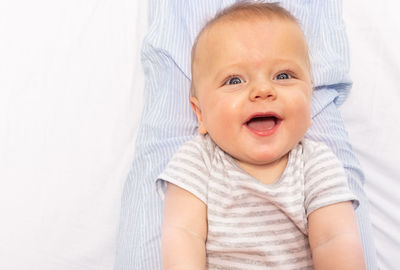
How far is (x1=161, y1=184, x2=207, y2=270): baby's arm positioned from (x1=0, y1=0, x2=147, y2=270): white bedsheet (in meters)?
0.28

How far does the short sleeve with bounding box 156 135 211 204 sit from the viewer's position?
110 centimetres

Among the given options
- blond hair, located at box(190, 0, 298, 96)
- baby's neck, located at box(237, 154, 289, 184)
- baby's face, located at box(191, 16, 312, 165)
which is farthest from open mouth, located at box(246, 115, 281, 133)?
blond hair, located at box(190, 0, 298, 96)

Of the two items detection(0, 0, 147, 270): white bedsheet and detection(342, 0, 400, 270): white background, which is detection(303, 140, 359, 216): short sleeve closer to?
detection(342, 0, 400, 270): white background

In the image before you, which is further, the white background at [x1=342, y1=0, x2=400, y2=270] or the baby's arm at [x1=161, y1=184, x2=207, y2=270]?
the white background at [x1=342, y1=0, x2=400, y2=270]

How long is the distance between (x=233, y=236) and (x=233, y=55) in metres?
0.38

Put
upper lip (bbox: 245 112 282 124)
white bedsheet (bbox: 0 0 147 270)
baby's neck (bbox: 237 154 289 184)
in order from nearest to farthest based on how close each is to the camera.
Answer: upper lip (bbox: 245 112 282 124) < baby's neck (bbox: 237 154 289 184) < white bedsheet (bbox: 0 0 147 270)

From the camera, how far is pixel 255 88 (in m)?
1.05

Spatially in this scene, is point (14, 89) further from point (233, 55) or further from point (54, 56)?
point (233, 55)

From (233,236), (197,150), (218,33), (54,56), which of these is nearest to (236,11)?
(218,33)

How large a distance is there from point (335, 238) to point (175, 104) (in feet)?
1.81

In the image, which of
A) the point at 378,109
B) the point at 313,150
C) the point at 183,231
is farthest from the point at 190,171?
the point at 378,109

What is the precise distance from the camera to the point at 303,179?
44.6 inches

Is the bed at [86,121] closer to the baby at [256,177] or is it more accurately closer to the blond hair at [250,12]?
the baby at [256,177]

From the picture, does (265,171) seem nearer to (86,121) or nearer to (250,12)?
(250,12)
